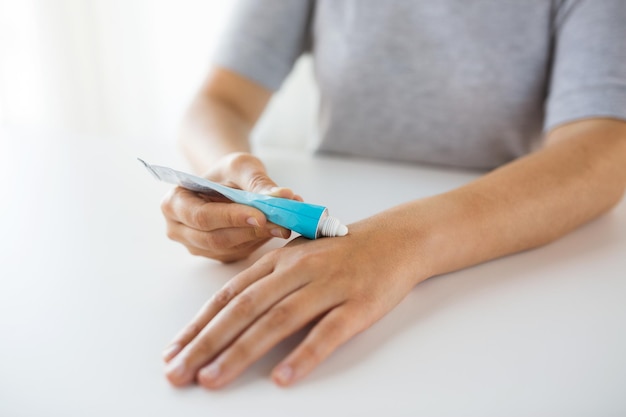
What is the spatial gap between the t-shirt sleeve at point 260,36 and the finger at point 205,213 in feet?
1.21

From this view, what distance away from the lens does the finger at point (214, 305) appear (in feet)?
1.42

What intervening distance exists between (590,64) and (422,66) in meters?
0.23

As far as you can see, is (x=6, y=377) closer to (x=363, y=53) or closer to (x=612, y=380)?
(x=612, y=380)

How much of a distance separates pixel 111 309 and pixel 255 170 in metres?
0.18

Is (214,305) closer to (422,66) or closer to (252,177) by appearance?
(252,177)

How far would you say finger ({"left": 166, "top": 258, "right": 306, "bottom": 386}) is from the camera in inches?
16.1

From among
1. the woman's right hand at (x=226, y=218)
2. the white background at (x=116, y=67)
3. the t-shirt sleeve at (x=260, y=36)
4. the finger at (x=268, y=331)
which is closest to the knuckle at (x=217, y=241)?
the woman's right hand at (x=226, y=218)

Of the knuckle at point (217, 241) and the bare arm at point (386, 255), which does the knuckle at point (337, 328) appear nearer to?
the bare arm at point (386, 255)

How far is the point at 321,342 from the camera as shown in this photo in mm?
428

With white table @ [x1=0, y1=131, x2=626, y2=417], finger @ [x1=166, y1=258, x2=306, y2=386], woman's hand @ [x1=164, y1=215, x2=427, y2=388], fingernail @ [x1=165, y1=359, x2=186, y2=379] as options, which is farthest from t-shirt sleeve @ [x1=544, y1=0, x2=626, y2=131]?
fingernail @ [x1=165, y1=359, x2=186, y2=379]

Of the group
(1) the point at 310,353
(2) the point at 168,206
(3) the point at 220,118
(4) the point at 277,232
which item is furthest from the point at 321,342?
(3) the point at 220,118

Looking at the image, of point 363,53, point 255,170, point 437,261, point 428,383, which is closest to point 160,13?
point 363,53

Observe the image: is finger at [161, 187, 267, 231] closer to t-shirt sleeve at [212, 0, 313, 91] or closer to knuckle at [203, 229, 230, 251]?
knuckle at [203, 229, 230, 251]

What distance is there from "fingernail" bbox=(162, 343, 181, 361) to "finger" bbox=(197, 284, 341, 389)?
0.03 m
